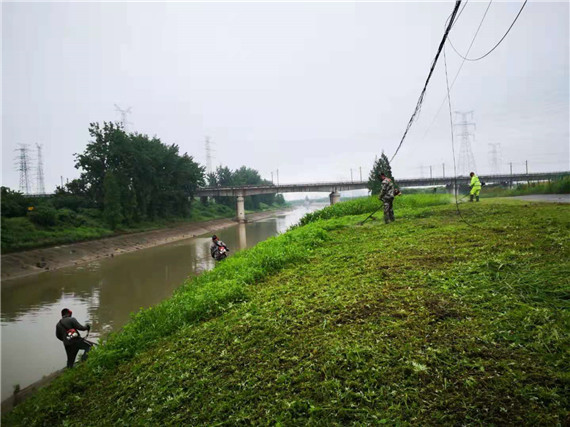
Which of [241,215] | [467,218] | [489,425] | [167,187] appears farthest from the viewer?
[241,215]

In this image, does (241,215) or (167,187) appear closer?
(167,187)

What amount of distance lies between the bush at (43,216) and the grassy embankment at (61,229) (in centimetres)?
20

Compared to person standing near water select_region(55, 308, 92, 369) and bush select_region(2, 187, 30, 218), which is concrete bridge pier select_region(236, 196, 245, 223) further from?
person standing near water select_region(55, 308, 92, 369)

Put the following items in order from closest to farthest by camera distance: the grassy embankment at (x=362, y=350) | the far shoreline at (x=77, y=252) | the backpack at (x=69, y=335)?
the grassy embankment at (x=362, y=350), the backpack at (x=69, y=335), the far shoreline at (x=77, y=252)

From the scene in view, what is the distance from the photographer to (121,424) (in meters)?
3.34

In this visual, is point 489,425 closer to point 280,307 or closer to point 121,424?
point 280,307

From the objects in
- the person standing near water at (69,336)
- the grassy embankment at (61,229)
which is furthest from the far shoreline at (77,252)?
the person standing near water at (69,336)

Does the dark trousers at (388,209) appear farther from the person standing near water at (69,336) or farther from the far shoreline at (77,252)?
the far shoreline at (77,252)

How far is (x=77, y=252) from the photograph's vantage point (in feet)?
85.3

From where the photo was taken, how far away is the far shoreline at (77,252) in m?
20.8

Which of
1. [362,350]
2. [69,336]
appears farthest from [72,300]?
[362,350]

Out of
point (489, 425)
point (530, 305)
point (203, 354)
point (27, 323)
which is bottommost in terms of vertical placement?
point (27, 323)

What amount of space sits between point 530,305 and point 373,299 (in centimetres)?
184

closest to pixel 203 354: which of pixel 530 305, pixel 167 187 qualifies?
pixel 530 305
